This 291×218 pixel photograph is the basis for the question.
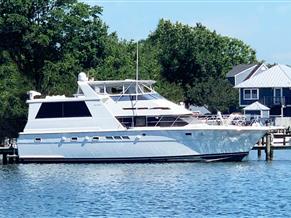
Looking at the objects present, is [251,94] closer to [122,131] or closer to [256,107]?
[256,107]

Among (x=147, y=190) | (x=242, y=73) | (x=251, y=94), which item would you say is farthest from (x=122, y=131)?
(x=242, y=73)

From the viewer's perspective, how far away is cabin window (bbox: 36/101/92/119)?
57719mm

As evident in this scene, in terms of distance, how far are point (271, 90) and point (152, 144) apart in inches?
2015

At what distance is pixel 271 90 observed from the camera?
106000 millimetres

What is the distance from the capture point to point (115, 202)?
132 feet

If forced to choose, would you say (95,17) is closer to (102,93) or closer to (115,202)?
(102,93)

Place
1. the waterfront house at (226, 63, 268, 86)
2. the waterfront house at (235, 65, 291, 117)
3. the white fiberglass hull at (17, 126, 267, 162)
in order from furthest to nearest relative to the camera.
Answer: the waterfront house at (226, 63, 268, 86) → the waterfront house at (235, 65, 291, 117) → the white fiberglass hull at (17, 126, 267, 162)

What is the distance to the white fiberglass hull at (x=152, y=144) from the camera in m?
56.0

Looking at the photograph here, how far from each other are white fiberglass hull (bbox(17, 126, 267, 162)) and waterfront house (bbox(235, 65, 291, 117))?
1848 inches

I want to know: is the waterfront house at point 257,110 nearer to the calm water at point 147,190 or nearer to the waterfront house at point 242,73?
the waterfront house at point 242,73

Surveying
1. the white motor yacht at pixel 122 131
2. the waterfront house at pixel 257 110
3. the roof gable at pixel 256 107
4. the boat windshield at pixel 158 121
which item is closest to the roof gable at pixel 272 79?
the waterfront house at pixel 257 110

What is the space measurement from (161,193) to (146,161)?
13.9 meters

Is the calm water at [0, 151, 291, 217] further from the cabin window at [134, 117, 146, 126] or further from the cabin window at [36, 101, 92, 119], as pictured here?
the cabin window at [36, 101, 92, 119]

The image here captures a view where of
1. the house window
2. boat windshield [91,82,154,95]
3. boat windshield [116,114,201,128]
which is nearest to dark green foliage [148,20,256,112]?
the house window
